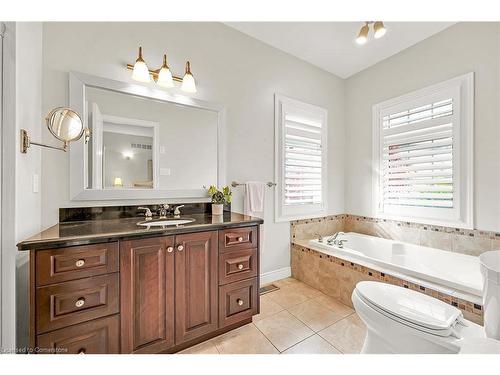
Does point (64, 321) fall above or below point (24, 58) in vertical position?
below

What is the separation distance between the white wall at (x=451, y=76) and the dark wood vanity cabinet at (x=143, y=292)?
207cm

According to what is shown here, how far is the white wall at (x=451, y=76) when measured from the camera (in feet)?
5.90

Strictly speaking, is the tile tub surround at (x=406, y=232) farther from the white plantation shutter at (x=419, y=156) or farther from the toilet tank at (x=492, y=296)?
the toilet tank at (x=492, y=296)

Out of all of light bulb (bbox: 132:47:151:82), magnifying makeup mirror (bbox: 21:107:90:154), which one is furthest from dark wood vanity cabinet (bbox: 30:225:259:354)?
light bulb (bbox: 132:47:151:82)

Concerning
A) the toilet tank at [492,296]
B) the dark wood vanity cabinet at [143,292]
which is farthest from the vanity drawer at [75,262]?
the toilet tank at [492,296]

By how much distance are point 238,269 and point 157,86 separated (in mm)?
1583

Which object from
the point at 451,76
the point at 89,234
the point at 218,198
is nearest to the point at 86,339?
the point at 89,234

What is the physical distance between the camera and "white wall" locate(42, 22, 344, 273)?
1.42 meters

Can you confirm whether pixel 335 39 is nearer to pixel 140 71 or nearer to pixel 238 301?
pixel 140 71

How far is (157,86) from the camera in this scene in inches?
67.4
